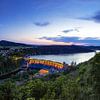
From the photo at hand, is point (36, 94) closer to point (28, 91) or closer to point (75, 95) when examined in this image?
point (28, 91)

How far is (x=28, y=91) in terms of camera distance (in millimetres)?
27734

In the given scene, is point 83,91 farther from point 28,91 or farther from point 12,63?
point 12,63

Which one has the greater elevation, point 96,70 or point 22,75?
point 96,70

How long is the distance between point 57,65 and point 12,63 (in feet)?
57.9

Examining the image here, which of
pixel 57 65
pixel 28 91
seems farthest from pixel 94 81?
pixel 57 65

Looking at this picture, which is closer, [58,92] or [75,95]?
[75,95]

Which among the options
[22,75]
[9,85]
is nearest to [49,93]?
[9,85]

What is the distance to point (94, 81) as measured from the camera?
2545 cm

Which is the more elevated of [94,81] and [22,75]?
[94,81]

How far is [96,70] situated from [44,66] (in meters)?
103

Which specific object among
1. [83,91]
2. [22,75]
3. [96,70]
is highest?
[96,70]

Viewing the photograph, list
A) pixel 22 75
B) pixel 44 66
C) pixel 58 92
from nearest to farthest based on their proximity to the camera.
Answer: pixel 58 92, pixel 22 75, pixel 44 66

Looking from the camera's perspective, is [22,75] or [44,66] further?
[44,66]

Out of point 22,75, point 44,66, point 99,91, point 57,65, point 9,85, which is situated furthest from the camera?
point 44,66
